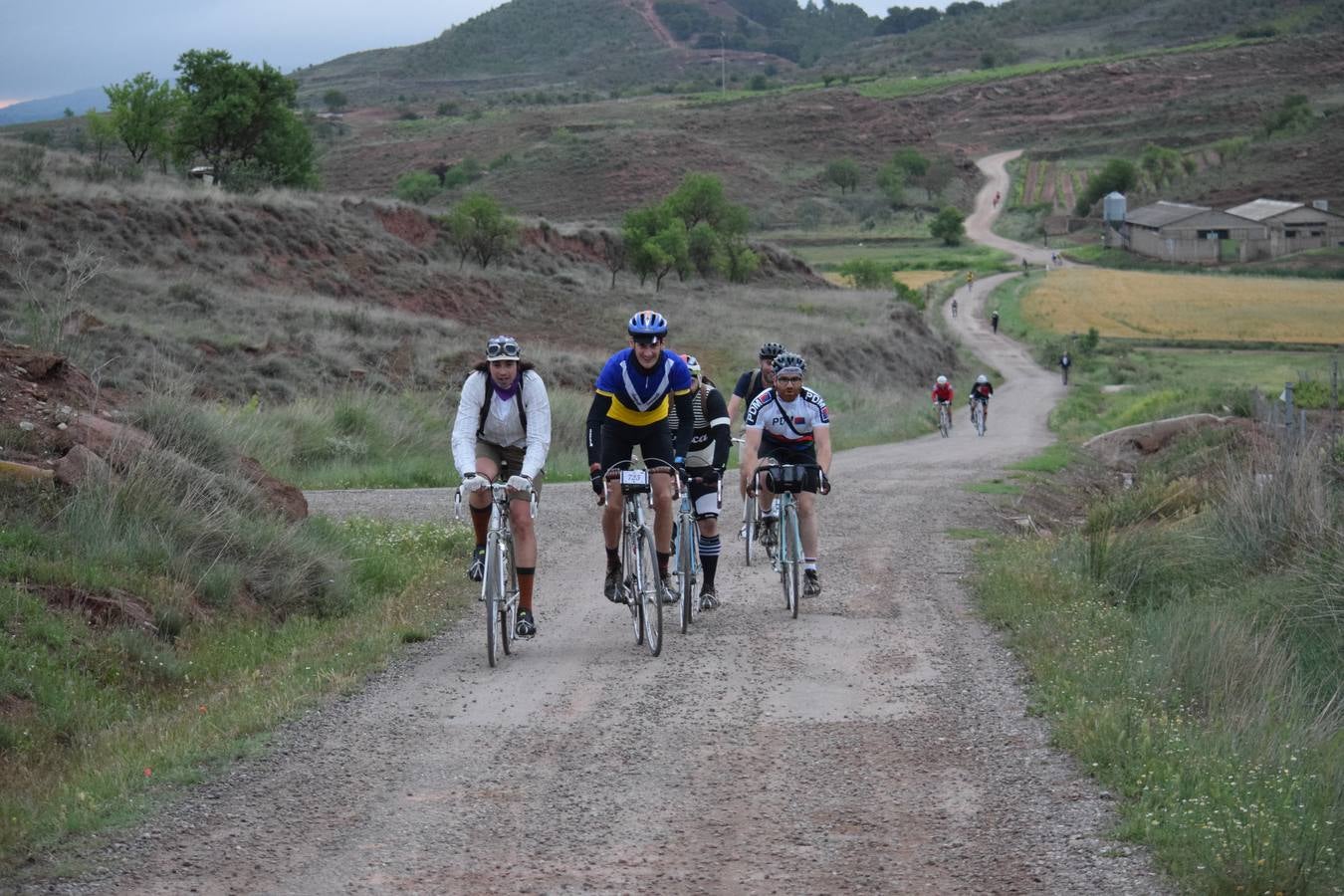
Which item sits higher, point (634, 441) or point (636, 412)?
point (636, 412)

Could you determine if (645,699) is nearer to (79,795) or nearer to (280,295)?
(79,795)

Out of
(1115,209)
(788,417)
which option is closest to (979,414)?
(788,417)

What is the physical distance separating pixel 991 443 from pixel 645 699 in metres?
27.3

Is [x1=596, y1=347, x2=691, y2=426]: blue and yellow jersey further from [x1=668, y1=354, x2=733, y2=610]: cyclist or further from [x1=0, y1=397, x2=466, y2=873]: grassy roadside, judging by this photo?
[x1=0, y1=397, x2=466, y2=873]: grassy roadside

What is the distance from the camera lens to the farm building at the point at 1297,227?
9400 centimetres

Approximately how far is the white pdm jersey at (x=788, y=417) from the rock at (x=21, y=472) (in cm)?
558

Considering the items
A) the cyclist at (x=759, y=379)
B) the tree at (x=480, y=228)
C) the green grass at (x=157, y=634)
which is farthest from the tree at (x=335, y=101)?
the green grass at (x=157, y=634)

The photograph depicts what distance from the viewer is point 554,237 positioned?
6800 cm

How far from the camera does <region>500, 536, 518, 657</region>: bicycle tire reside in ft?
32.6

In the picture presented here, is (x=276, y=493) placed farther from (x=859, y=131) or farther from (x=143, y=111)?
(x=859, y=131)

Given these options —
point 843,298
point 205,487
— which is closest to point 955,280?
point 843,298

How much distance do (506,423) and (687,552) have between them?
6.15 feet

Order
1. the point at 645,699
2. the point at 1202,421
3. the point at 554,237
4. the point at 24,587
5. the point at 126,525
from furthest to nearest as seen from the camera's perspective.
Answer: the point at 554,237, the point at 1202,421, the point at 126,525, the point at 24,587, the point at 645,699

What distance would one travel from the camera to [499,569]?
32.3ft
